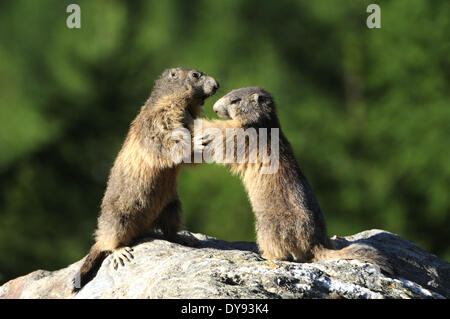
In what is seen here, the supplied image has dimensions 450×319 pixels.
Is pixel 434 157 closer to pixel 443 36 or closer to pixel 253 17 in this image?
pixel 443 36

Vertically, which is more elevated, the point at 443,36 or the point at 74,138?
the point at 443,36

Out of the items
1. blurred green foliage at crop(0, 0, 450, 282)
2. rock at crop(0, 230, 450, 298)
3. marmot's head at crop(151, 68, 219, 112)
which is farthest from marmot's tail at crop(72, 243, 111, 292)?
blurred green foliage at crop(0, 0, 450, 282)

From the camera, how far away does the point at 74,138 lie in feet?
84.6

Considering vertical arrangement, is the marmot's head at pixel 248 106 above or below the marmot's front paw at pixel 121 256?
above

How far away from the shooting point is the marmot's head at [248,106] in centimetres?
1036

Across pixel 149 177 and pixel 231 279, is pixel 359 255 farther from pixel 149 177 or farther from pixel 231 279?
pixel 149 177

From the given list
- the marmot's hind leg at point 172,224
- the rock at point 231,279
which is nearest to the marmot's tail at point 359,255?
the rock at point 231,279

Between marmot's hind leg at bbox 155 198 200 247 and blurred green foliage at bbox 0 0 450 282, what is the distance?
42.4 ft

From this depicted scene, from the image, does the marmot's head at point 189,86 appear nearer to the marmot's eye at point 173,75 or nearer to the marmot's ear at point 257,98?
the marmot's eye at point 173,75

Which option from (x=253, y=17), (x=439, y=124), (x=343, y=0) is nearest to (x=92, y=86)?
(x=253, y=17)

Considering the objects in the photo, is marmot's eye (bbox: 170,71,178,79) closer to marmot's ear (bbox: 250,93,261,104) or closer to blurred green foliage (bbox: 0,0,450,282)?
marmot's ear (bbox: 250,93,261,104)

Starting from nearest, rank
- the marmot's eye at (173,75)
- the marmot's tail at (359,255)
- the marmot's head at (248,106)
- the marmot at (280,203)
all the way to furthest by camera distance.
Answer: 1. the marmot's tail at (359,255)
2. the marmot at (280,203)
3. the marmot's head at (248,106)
4. the marmot's eye at (173,75)

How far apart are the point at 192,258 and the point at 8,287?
3.84 metres

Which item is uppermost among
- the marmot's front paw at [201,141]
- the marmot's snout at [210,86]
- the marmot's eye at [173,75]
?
the marmot's eye at [173,75]
